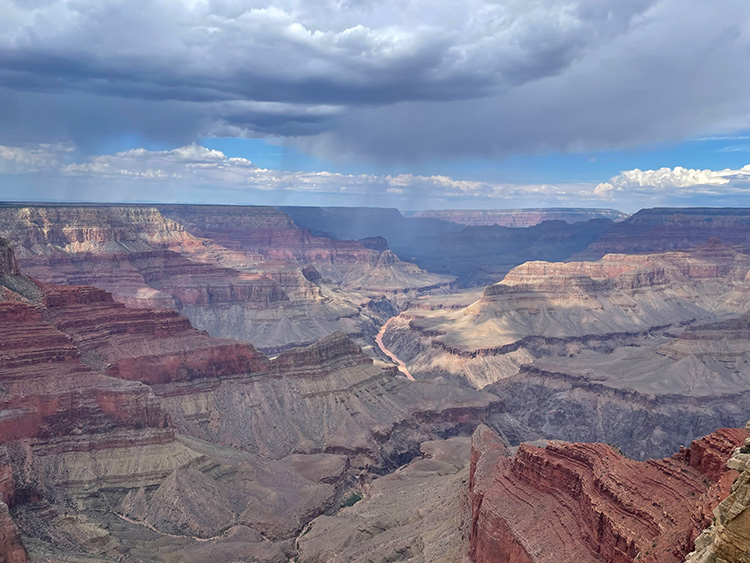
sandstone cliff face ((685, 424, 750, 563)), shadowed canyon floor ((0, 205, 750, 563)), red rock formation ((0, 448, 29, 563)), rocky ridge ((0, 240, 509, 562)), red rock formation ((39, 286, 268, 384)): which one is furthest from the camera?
red rock formation ((39, 286, 268, 384))

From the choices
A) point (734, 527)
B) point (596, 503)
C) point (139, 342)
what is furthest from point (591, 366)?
point (734, 527)

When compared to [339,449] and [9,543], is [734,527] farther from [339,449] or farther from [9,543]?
[339,449]

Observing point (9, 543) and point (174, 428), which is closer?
point (9, 543)

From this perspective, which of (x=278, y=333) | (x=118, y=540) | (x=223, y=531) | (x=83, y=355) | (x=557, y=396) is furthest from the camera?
(x=278, y=333)

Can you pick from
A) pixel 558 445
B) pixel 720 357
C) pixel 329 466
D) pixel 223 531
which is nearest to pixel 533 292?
pixel 720 357

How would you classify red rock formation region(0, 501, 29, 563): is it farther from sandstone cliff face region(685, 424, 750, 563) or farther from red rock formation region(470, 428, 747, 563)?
sandstone cliff face region(685, 424, 750, 563)

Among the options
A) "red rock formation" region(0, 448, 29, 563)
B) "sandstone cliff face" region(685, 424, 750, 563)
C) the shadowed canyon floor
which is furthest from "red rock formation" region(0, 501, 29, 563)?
"sandstone cliff face" region(685, 424, 750, 563)

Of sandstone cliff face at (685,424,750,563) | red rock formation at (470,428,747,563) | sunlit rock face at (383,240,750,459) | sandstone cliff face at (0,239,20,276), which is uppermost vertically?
sandstone cliff face at (685,424,750,563)

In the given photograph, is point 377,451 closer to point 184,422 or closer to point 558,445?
point 184,422

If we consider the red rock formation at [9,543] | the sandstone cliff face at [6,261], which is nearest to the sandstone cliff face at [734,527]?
the red rock formation at [9,543]
